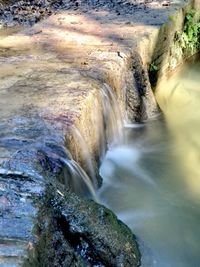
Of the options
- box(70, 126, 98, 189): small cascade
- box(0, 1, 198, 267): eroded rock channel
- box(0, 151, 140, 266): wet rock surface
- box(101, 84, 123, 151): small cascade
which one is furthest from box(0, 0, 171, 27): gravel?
box(0, 151, 140, 266): wet rock surface

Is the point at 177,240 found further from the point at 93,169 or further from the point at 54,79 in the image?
the point at 54,79

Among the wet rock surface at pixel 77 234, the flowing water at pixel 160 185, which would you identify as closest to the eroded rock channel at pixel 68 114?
the wet rock surface at pixel 77 234

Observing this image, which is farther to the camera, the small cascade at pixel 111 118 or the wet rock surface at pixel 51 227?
the small cascade at pixel 111 118

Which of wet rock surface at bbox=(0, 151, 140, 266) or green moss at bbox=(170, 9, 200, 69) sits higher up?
wet rock surface at bbox=(0, 151, 140, 266)

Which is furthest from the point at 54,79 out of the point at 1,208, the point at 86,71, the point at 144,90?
the point at 1,208

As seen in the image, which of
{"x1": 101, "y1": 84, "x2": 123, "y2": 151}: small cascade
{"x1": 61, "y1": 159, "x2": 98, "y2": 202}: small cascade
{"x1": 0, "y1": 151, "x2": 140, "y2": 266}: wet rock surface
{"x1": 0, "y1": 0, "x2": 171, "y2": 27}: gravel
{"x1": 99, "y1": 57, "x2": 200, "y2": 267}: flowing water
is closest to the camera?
{"x1": 0, "y1": 151, "x2": 140, "y2": 266}: wet rock surface

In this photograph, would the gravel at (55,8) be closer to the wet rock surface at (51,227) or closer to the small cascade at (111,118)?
the small cascade at (111,118)

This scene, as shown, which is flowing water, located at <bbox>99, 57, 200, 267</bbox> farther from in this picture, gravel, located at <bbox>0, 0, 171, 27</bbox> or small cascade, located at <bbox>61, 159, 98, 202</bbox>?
gravel, located at <bbox>0, 0, 171, 27</bbox>

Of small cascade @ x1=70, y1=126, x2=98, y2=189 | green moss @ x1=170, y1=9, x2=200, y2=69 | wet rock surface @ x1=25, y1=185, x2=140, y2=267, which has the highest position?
wet rock surface @ x1=25, y1=185, x2=140, y2=267

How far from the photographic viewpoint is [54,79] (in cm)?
507

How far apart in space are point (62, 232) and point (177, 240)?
5.23 feet

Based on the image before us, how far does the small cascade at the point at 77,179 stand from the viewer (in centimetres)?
368

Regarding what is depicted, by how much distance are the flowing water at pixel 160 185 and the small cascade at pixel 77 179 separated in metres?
0.42

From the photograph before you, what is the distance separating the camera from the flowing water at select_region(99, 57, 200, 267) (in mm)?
4051
